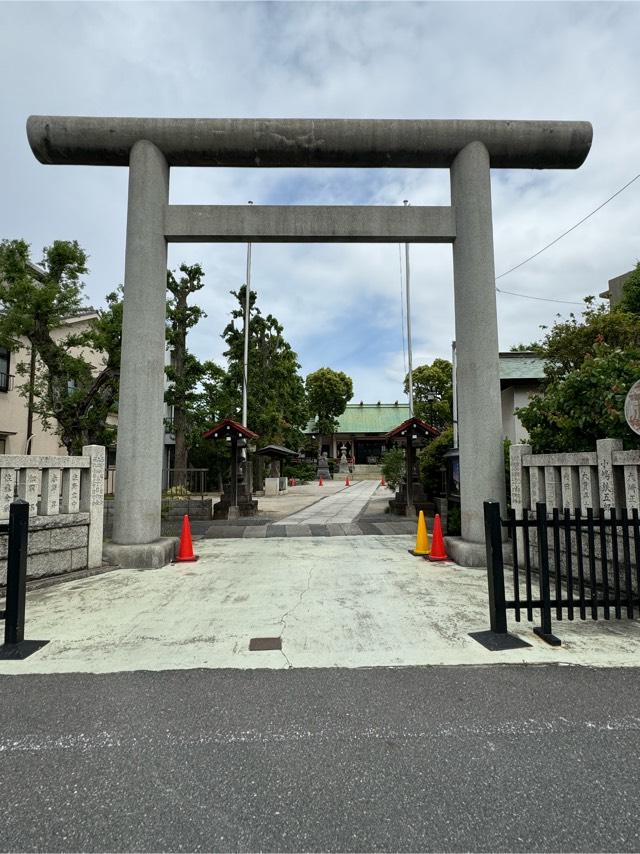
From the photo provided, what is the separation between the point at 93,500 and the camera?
702 cm

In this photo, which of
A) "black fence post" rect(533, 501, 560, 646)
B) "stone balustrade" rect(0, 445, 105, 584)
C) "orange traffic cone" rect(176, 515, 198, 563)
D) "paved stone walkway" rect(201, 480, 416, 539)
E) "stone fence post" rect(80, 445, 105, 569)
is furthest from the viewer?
"paved stone walkway" rect(201, 480, 416, 539)

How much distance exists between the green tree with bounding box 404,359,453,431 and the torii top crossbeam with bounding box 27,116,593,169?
3312cm

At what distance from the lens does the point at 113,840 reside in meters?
1.90

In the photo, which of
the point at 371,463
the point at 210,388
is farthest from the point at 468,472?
the point at 371,463

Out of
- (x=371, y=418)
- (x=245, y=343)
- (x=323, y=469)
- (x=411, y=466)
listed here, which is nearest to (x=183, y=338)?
(x=245, y=343)

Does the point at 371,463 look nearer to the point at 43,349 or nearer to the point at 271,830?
the point at 43,349

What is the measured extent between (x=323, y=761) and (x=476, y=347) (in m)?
6.77

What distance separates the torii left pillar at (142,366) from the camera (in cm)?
757

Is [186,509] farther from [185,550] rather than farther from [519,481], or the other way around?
[519,481]

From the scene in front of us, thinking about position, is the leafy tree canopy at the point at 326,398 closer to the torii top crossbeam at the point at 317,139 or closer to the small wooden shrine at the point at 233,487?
the small wooden shrine at the point at 233,487

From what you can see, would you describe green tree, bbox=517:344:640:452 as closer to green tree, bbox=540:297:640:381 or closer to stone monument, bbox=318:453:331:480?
green tree, bbox=540:297:640:381

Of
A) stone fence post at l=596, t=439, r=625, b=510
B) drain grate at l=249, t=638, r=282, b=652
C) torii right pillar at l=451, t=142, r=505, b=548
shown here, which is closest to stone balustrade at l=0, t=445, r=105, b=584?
drain grate at l=249, t=638, r=282, b=652

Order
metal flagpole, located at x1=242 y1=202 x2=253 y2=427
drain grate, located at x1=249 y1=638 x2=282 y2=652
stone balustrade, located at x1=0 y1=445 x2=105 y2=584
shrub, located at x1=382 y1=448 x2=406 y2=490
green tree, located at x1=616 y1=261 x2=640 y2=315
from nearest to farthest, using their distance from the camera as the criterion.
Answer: drain grate, located at x1=249 y1=638 x2=282 y2=652
stone balustrade, located at x1=0 y1=445 x2=105 y2=584
green tree, located at x1=616 y1=261 x2=640 y2=315
shrub, located at x1=382 y1=448 x2=406 y2=490
metal flagpole, located at x1=242 y1=202 x2=253 y2=427

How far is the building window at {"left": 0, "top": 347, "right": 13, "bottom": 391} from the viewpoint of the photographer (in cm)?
1762
